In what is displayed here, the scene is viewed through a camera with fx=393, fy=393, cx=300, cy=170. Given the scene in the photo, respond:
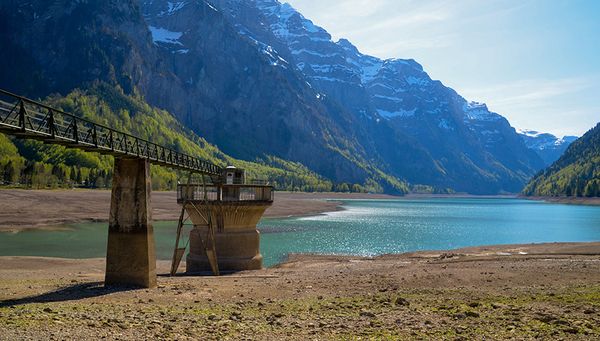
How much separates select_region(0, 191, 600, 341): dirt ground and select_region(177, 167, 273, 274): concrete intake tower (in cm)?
975

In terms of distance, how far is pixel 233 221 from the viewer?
33656mm

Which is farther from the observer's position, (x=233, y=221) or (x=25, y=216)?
(x=25, y=216)

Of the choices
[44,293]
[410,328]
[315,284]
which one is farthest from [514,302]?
[44,293]

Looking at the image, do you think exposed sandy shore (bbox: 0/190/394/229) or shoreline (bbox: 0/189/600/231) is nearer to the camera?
shoreline (bbox: 0/189/600/231)

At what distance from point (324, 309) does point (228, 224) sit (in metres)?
19.3

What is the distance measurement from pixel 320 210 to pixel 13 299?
10903 cm

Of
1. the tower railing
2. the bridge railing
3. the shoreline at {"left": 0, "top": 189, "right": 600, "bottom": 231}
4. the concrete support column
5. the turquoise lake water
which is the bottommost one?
the turquoise lake water

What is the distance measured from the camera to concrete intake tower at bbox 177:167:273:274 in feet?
108

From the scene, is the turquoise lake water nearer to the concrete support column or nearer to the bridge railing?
the concrete support column

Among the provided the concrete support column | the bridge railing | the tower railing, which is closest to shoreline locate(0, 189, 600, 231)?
the tower railing

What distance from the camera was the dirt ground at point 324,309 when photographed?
12.1 meters

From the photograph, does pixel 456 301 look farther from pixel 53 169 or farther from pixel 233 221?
pixel 53 169

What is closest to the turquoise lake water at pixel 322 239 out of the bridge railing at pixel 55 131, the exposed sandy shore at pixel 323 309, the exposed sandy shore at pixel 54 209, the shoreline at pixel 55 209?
the shoreline at pixel 55 209

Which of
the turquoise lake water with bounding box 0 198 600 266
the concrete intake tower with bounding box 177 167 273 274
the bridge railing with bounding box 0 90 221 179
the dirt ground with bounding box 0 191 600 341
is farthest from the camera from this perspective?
the turquoise lake water with bounding box 0 198 600 266
